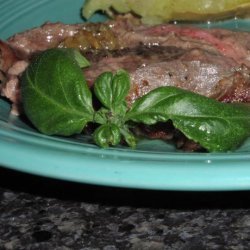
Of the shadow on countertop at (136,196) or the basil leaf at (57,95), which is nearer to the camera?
the basil leaf at (57,95)

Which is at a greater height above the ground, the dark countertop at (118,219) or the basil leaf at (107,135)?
the basil leaf at (107,135)

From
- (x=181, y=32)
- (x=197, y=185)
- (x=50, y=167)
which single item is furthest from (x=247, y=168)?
(x=181, y=32)

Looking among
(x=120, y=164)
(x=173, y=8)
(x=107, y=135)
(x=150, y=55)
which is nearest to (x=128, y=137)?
(x=107, y=135)

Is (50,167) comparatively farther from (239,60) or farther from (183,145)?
(239,60)

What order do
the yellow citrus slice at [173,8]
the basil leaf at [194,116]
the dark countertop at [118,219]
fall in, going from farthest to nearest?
the yellow citrus slice at [173,8], the dark countertop at [118,219], the basil leaf at [194,116]

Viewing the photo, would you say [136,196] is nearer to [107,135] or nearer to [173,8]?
[107,135]

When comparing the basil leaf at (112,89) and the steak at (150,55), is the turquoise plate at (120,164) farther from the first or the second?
the steak at (150,55)

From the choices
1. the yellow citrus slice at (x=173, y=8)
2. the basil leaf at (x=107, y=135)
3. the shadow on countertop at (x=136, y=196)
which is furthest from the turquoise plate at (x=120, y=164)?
the yellow citrus slice at (x=173, y=8)

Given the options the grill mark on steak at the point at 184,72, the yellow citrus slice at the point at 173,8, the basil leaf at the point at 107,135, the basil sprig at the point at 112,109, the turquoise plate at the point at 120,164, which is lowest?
the turquoise plate at the point at 120,164
